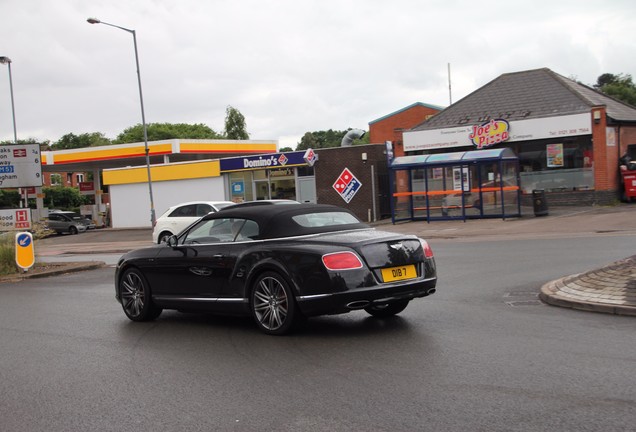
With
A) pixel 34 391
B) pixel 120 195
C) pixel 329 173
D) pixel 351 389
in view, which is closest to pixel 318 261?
pixel 351 389

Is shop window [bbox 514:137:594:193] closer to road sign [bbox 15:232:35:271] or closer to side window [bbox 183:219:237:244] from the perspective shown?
road sign [bbox 15:232:35:271]

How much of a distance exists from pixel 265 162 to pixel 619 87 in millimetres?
44935

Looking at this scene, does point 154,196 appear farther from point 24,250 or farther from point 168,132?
point 168,132

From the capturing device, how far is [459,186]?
88.1 feet

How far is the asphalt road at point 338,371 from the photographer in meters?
4.85

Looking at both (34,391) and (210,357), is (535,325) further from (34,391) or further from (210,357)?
(34,391)

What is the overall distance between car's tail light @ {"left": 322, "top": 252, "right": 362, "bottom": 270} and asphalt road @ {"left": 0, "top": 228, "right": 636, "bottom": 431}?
0.80m

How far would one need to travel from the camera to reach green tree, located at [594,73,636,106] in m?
62.5

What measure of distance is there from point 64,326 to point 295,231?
3652 mm

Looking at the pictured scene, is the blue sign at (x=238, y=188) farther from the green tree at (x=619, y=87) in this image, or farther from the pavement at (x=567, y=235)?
the green tree at (x=619, y=87)

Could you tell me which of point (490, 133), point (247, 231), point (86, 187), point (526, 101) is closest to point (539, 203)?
point (490, 133)

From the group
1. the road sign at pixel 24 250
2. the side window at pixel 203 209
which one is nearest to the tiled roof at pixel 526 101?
the side window at pixel 203 209

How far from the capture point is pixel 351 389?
217 inches

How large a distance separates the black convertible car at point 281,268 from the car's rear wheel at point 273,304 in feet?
0.04
